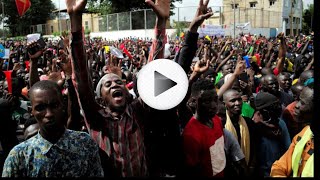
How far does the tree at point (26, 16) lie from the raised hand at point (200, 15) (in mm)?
50690

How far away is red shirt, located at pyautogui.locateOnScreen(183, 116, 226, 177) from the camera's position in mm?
2350

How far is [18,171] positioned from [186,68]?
123 centimetres

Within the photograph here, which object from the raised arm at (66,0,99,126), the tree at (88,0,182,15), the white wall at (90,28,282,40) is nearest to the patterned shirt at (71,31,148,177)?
the raised arm at (66,0,99,126)

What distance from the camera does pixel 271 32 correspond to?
33.8 metres

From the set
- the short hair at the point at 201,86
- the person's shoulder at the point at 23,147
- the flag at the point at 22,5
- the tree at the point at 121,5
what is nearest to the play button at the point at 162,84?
the short hair at the point at 201,86

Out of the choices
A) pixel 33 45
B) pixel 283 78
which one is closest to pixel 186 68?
pixel 33 45

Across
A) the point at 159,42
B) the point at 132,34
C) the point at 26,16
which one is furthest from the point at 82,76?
the point at 26,16

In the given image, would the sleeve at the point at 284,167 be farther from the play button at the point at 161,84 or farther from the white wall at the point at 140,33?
the white wall at the point at 140,33

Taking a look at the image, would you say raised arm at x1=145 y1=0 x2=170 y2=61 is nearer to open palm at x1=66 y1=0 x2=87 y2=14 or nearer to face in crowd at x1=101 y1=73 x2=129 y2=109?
face in crowd at x1=101 y1=73 x2=129 y2=109

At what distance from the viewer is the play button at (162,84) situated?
2.03 metres

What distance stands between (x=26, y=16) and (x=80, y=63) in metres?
55.7

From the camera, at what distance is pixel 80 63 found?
2.03 meters

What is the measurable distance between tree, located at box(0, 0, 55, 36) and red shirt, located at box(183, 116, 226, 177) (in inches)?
2011

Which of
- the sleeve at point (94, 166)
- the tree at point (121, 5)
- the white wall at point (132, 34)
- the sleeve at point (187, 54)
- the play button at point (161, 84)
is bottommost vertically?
the sleeve at point (94, 166)
